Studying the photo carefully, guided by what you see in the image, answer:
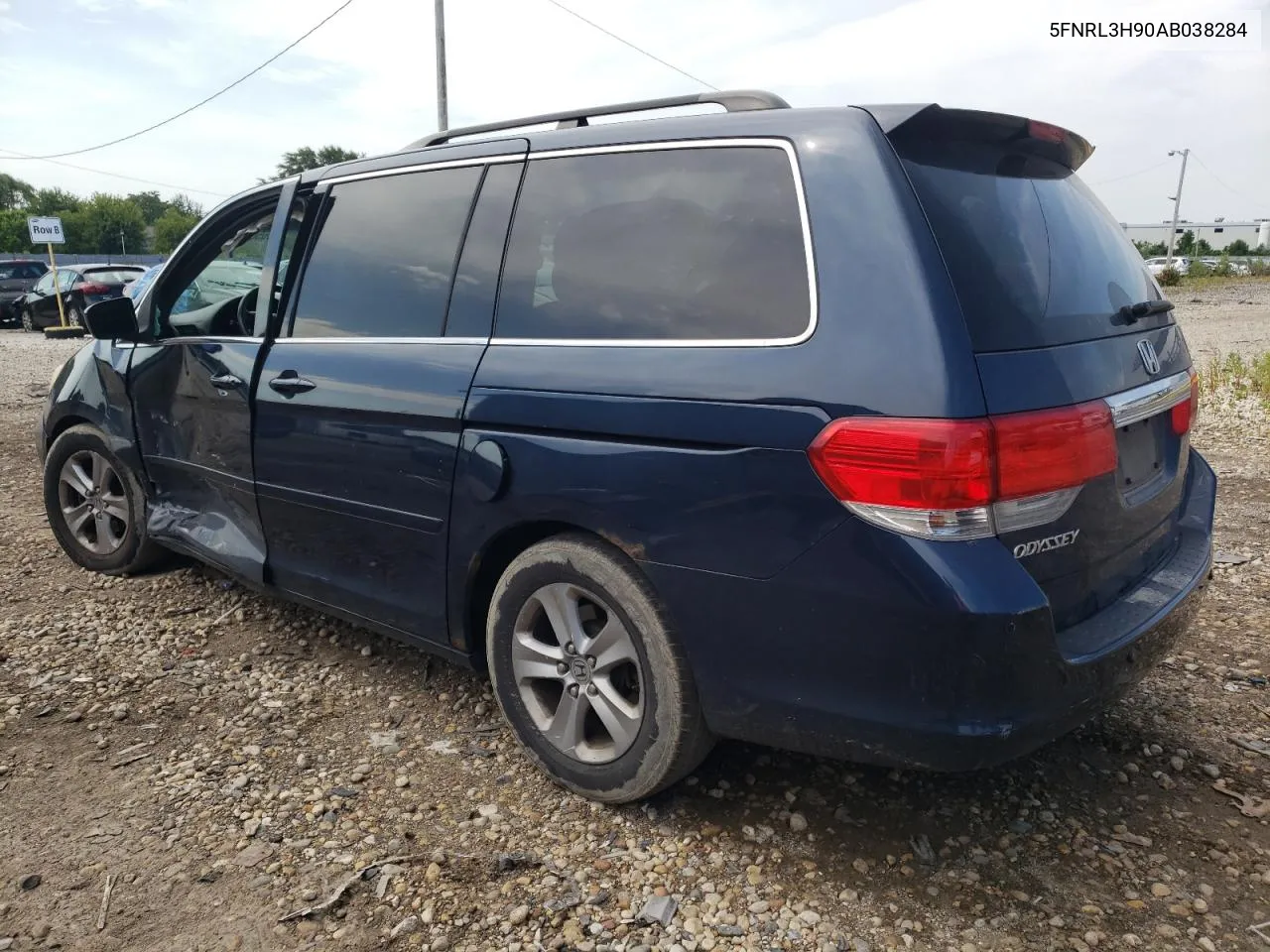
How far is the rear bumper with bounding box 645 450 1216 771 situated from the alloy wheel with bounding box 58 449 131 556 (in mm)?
3269

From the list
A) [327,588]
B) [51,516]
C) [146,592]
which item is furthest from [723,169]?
[51,516]

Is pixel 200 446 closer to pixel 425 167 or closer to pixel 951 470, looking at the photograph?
pixel 425 167

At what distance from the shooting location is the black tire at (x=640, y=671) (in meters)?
2.37

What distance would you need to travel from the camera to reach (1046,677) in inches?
79.9

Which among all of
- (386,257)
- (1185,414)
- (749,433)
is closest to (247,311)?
(386,257)

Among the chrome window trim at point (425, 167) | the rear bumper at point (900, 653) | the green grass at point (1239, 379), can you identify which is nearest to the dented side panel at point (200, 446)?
the chrome window trim at point (425, 167)

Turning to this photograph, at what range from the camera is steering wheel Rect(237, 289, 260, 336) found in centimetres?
370

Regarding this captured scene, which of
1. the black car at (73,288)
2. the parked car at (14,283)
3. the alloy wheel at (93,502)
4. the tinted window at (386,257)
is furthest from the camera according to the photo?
the parked car at (14,283)

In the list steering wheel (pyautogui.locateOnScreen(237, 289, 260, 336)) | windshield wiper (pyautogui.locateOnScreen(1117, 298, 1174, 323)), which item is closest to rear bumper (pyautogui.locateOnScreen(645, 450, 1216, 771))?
windshield wiper (pyautogui.locateOnScreen(1117, 298, 1174, 323))

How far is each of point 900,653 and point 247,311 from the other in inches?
118

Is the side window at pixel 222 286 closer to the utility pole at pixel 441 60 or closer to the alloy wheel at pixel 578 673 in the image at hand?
the alloy wheel at pixel 578 673

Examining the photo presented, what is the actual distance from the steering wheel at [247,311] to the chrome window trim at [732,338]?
148cm

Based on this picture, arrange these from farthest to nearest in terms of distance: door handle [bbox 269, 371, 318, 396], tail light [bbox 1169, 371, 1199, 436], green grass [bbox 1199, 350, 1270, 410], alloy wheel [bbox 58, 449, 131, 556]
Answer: green grass [bbox 1199, 350, 1270, 410] < alloy wheel [bbox 58, 449, 131, 556] < door handle [bbox 269, 371, 318, 396] < tail light [bbox 1169, 371, 1199, 436]

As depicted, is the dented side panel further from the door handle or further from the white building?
the white building
